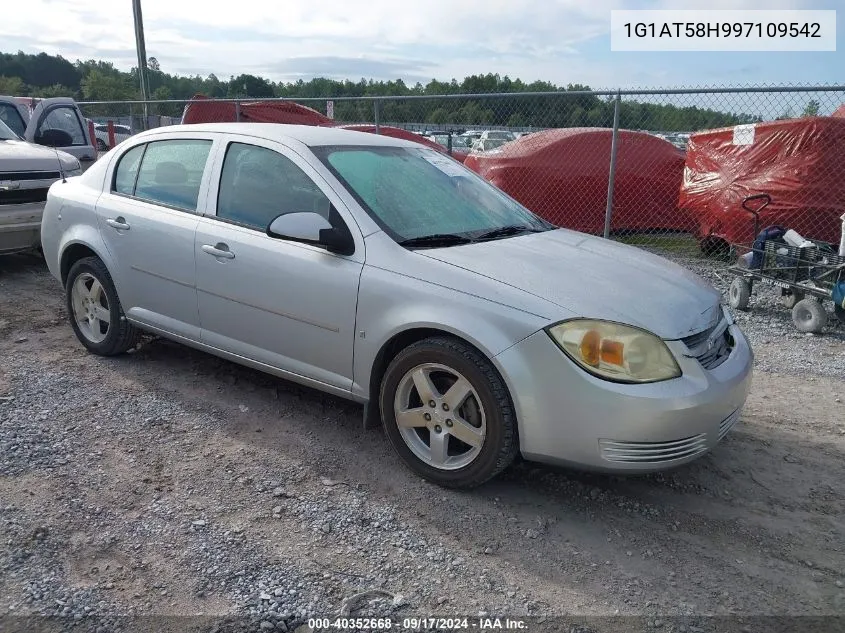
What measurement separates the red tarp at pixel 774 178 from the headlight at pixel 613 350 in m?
5.89

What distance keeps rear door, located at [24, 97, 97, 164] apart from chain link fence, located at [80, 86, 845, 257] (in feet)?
7.91

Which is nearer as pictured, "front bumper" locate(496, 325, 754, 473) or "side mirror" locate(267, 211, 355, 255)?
"front bumper" locate(496, 325, 754, 473)

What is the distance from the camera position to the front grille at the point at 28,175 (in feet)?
23.2

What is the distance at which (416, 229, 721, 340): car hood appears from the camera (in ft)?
10.0

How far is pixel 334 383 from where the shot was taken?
3.65 m

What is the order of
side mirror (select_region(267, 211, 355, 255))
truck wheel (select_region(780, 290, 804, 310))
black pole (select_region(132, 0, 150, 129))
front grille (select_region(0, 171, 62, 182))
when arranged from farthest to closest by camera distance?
black pole (select_region(132, 0, 150, 129)), front grille (select_region(0, 171, 62, 182)), truck wheel (select_region(780, 290, 804, 310)), side mirror (select_region(267, 211, 355, 255))

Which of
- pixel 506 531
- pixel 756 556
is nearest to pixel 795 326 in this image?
pixel 756 556

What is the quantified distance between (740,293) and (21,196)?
7348 millimetres

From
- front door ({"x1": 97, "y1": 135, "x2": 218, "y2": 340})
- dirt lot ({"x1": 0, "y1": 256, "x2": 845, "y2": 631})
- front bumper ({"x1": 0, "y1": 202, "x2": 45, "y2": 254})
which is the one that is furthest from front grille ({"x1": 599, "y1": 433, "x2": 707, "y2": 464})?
front bumper ({"x1": 0, "y1": 202, "x2": 45, "y2": 254})

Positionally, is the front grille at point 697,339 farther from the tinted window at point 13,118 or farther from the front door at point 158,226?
the tinted window at point 13,118

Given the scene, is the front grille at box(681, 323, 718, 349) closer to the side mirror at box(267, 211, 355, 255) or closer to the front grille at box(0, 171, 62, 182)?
the side mirror at box(267, 211, 355, 255)

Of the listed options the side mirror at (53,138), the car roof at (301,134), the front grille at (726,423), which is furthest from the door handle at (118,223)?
the side mirror at (53,138)

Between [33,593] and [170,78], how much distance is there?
62.9 metres

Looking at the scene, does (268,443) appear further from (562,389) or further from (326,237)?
(562,389)
